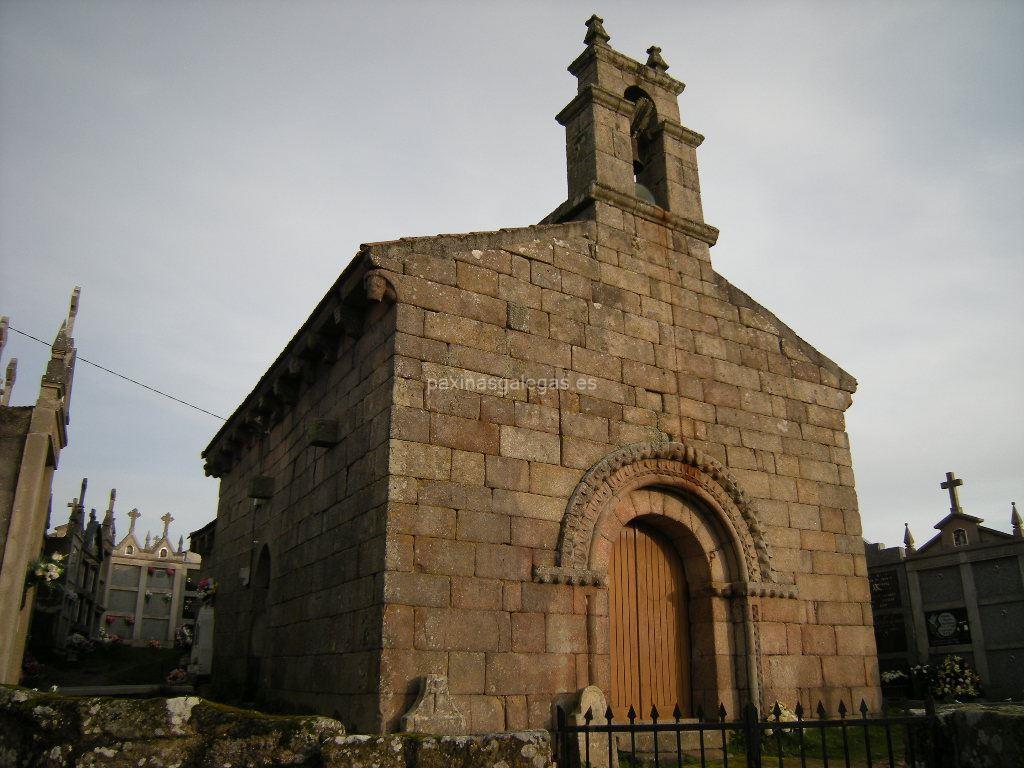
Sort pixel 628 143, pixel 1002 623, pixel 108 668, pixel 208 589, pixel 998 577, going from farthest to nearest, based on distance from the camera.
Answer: pixel 108 668
pixel 208 589
pixel 998 577
pixel 1002 623
pixel 628 143

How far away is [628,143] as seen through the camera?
10078 mm

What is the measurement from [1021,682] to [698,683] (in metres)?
6.33

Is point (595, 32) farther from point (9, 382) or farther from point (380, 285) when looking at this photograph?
point (9, 382)

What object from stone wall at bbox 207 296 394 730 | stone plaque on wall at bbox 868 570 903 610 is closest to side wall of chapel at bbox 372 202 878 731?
stone wall at bbox 207 296 394 730

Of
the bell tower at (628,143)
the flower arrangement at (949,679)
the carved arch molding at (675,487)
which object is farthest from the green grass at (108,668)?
the flower arrangement at (949,679)

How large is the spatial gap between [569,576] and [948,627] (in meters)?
8.62

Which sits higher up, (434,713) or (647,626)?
(647,626)

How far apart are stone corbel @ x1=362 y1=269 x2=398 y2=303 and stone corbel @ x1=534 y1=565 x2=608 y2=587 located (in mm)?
2947

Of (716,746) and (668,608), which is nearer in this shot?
(716,746)

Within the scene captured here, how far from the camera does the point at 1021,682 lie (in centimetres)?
1141

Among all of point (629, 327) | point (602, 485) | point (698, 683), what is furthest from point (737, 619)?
point (629, 327)

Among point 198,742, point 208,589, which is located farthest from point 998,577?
point 208,589

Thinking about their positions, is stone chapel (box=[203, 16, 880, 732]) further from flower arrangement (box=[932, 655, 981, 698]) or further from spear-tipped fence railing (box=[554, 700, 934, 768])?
flower arrangement (box=[932, 655, 981, 698])

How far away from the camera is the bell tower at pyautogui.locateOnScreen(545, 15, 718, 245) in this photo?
31.9 ft
